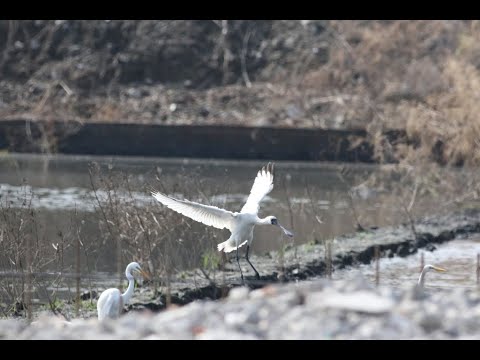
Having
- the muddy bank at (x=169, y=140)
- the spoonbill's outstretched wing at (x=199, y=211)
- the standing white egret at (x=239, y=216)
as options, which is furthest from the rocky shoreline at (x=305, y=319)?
the muddy bank at (x=169, y=140)

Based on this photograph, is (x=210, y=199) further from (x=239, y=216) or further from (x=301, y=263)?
(x=239, y=216)

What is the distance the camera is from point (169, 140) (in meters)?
43.7

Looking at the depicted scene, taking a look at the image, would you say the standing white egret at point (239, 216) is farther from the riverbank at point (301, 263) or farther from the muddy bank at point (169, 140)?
the muddy bank at point (169, 140)

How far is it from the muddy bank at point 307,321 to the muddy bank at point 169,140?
103ft

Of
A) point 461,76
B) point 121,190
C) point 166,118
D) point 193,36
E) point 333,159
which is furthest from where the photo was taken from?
point 193,36

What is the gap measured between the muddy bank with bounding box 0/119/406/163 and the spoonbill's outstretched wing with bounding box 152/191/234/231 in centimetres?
2587

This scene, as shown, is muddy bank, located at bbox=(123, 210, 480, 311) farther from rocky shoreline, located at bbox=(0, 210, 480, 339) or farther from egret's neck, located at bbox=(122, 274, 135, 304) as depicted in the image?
rocky shoreline, located at bbox=(0, 210, 480, 339)

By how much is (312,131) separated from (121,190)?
2233cm

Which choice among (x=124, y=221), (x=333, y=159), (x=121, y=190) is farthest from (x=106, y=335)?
(x=333, y=159)

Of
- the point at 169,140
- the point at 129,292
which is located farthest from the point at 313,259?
the point at 169,140

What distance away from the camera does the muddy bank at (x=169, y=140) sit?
42656 mm

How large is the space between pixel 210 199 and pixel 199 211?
3.91 m

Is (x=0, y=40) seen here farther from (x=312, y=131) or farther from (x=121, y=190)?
(x=121, y=190)
